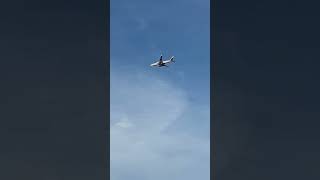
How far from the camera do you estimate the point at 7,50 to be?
7.12 meters

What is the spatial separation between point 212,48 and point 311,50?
1634 millimetres

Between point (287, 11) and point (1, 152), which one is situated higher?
point (287, 11)

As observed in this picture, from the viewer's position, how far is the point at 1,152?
693 cm

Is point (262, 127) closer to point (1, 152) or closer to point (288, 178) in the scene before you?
point (288, 178)

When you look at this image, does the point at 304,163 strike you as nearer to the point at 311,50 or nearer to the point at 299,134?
the point at 299,134

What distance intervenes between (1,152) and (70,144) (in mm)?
1085

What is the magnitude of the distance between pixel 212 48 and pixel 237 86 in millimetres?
720

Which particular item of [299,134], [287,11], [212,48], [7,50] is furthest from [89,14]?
[299,134]

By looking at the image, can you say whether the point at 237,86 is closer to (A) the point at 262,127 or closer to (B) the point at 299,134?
(A) the point at 262,127

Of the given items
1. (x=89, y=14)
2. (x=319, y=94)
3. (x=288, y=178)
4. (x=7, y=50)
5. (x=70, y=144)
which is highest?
(x=89, y=14)

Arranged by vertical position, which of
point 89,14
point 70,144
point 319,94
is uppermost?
point 89,14

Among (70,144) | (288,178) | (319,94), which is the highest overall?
(319,94)

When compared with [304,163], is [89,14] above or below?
above

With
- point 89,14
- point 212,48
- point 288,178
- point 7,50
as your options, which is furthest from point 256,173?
point 7,50
